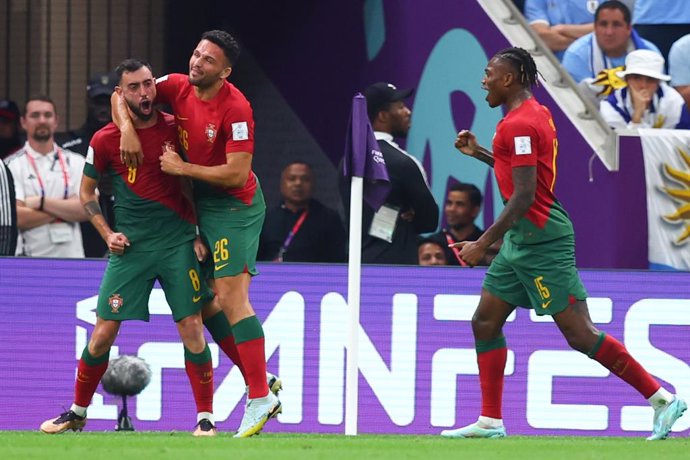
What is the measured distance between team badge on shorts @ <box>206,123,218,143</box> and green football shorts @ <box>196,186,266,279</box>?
362 millimetres

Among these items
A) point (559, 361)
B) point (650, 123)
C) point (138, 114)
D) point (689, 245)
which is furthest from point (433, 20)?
point (138, 114)

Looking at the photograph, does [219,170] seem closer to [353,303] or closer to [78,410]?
[353,303]

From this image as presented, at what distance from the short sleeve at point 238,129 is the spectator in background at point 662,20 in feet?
21.8

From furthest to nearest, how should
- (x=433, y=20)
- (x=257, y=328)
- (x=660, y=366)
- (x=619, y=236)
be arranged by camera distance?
(x=433, y=20) → (x=619, y=236) → (x=660, y=366) → (x=257, y=328)

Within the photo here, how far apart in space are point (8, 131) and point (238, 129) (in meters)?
5.29

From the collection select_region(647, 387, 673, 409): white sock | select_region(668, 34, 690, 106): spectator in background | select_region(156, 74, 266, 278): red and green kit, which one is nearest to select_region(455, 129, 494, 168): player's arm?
select_region(156, 74, 266, 278): red and green kit

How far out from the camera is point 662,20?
1529 cm

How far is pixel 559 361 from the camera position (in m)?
11.7

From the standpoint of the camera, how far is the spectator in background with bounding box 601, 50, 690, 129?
13.7 metres

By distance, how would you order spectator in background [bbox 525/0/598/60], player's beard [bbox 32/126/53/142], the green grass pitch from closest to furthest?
the green grass pitch → player's beard [bbox 32/126/53/142] → spectator in background [bbox 525/0/598/60]

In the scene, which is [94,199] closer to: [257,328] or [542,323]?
[257,328]

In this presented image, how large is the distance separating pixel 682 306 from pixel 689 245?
178 cm

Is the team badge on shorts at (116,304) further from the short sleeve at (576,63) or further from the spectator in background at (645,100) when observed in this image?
the short sleeve at (576,63)

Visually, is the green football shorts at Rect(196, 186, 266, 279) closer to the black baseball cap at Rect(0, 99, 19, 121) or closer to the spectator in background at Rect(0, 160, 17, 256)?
the spectator in background at Rect(0, 160, 17, 256)
